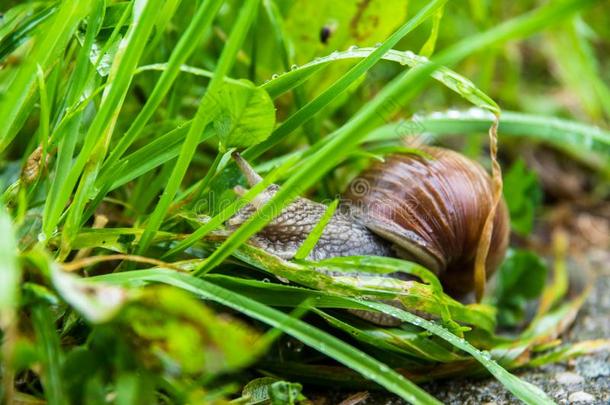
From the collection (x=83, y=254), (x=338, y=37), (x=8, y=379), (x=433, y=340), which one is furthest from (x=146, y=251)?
(x=338, y=37)

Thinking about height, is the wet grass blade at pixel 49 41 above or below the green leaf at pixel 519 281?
above

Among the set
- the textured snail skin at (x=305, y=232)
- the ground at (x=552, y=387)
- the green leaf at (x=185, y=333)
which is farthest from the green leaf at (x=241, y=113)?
the ground at (x=552, y=387)

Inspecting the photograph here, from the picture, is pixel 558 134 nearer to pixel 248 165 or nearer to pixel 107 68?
pixel 248 165

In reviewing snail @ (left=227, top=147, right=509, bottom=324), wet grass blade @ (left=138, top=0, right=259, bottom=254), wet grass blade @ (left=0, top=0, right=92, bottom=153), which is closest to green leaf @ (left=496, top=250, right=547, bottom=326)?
snail @ (left=227, top=147, right=509, bottom=324)

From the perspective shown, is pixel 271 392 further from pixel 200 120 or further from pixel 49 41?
pixel 49 41

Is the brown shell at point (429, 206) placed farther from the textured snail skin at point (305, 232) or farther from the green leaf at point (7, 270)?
the green leaf at point (7, 270)

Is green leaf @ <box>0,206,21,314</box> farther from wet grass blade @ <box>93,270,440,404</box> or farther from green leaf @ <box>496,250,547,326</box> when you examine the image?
green leaf @ <box>496,250,547,326</box>
